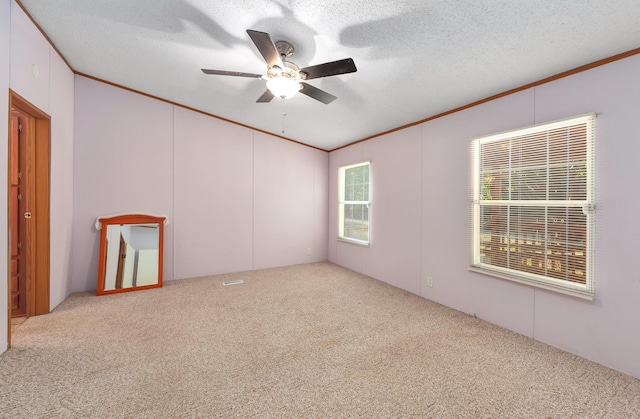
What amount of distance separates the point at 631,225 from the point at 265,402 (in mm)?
2923

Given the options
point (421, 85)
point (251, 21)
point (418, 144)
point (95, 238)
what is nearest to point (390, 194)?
point (418, 144)

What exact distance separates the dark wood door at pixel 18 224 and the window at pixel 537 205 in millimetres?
4977

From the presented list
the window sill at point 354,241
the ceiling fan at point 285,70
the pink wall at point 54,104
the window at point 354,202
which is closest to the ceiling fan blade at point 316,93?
the ceiling fan at point 285,70

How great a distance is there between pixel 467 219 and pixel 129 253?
4.61m

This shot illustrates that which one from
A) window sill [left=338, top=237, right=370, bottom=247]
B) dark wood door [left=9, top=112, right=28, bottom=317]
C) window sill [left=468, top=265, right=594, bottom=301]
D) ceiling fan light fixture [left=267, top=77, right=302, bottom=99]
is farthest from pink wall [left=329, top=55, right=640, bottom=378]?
dark wood door [left=9, top=112, right=28, bottom=317]

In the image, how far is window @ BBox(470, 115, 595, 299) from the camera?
228cm

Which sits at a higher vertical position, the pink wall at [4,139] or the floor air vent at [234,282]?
the pink wall at [4,139]

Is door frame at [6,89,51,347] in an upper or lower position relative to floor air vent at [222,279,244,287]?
upper

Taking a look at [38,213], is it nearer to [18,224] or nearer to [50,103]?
[18,224]

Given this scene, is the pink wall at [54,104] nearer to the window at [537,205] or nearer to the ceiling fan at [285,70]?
the ceiling fan at [285,70]

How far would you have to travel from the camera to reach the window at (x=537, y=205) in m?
2.28

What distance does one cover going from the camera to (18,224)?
2920 millimetres

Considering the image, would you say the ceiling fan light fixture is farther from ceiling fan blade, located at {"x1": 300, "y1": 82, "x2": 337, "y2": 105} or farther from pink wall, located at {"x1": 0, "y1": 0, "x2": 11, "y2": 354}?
pink wall, located at {"x1": 0, "y1": 0, "x2": 11, "y2": 354}

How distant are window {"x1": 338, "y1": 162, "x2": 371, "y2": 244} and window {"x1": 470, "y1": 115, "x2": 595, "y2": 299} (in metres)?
1.97
